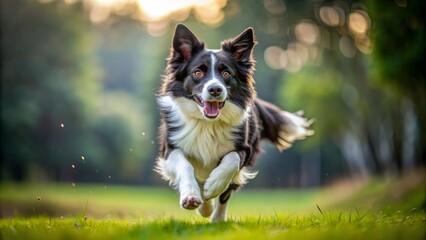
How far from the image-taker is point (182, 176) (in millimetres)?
8062

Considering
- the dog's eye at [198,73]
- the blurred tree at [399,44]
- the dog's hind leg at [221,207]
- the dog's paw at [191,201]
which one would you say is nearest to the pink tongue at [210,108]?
the dog's eye at [198,73]

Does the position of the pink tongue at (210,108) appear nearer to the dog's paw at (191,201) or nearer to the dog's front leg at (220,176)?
the dog's front leg at (220,176)

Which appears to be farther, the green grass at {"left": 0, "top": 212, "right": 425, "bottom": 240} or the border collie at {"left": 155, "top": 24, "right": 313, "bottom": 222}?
the border collie at {"left": 155, "top": 24, "right": 313, "bottom": 222}

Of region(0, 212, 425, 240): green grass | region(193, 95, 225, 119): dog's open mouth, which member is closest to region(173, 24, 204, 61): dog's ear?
region(193, 95, 225, 119): dog's open mouth

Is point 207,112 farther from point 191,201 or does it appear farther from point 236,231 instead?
point 236,231

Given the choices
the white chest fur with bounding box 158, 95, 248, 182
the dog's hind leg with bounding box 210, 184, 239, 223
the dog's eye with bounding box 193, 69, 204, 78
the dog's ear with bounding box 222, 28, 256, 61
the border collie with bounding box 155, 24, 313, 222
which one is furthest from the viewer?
the dog's hind leg with bounding box 210, 184, 239, 223

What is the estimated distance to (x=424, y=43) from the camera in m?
16.4

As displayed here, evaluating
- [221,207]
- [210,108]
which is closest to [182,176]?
[210,108]

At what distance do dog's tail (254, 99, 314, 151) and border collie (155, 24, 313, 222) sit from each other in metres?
1.50

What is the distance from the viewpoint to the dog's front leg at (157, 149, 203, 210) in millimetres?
7577

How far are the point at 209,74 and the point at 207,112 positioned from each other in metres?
0.48

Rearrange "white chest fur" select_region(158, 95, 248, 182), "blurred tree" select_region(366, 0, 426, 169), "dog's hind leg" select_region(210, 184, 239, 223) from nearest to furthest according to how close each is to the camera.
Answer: "white chest fur" select_region(158, 95, 248, 182) → "dog's hind leg" select_region(210, 184, 239, 223) → "blurred tree" select_region(366, 0, 426, 169)

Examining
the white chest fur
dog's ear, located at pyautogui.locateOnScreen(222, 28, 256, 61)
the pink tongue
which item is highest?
dog's ear, located at pyautogui.locateOnScreen(222, 28, 256, 61)

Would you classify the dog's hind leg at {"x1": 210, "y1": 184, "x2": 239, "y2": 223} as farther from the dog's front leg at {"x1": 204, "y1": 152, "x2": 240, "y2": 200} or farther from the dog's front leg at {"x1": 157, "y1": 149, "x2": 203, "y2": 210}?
the dog's front leg at {"x1": 204, "y1": 152, "x2": 240, "y2": 200}
